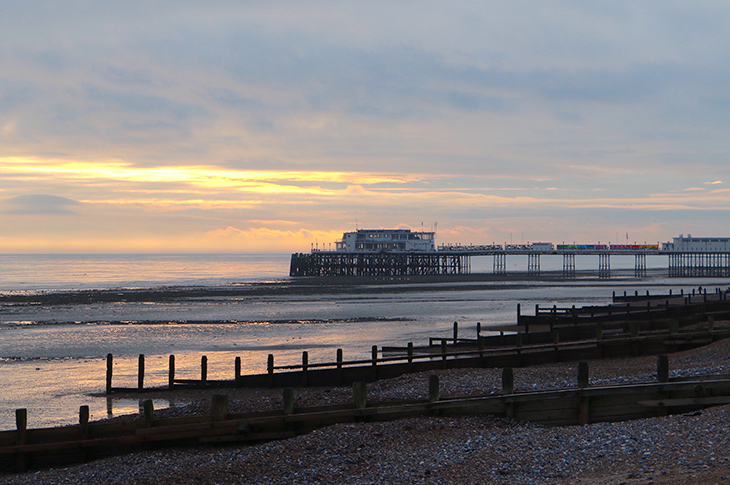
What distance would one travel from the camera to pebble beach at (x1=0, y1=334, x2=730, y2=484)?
10.1m

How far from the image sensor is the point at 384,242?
456ft

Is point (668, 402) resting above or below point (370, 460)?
above

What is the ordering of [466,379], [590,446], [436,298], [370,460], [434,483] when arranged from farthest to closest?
[436,298], [466,379], [370,460], [590,446], [434,483]

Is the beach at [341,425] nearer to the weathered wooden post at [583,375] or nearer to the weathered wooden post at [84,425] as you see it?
the weathered wooden post at [84,425]

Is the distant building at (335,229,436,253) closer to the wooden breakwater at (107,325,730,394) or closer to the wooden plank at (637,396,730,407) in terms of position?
the wooden breakwater at (107,325,730,394)

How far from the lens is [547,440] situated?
1195 centimetres

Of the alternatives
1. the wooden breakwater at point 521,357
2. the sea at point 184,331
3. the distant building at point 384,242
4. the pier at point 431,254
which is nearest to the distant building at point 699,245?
the pier at point 431,254

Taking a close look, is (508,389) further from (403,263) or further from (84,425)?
(403,263)

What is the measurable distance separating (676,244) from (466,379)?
118m

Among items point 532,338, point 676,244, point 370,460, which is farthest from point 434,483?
point 676,244

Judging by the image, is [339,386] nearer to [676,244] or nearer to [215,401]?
[215,401]

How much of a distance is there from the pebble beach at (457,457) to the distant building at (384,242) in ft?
397

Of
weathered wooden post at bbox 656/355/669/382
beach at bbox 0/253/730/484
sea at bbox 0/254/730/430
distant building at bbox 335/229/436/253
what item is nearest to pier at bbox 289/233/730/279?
distant building at bbox 335/229/436/253

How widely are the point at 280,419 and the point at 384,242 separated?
411 feet
